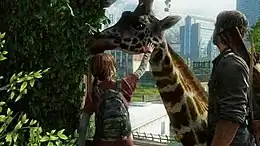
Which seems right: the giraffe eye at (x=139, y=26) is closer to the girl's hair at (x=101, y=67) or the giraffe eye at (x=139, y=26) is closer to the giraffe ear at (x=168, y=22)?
the giraffe ear at (x=168, y=22)

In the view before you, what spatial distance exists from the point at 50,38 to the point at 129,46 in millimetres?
402

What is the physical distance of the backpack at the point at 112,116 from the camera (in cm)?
158

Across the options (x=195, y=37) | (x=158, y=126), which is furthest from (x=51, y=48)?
(x=158, y=126)

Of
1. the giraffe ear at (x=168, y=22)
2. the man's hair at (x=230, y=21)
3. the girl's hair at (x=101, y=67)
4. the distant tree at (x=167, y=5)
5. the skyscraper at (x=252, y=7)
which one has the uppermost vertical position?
the skyscraper at (x=252, y=7)

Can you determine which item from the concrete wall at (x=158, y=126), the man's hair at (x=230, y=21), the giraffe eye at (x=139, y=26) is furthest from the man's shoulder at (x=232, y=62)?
the concrete wall at (x=158, y=126)

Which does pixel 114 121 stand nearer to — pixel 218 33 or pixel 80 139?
pixel 80 139

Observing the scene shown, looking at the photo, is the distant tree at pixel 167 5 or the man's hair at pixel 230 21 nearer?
the man's hair at pixel 230 21

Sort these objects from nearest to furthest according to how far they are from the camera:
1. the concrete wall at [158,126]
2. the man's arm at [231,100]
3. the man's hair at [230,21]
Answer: the man's arm at [231,100]
the man's hair at [230,21]
the concrete wall at [158,126]

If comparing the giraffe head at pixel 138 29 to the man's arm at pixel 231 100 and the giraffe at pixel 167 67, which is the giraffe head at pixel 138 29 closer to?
the giraffe at pixel 167 67

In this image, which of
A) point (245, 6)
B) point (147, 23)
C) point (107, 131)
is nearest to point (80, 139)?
point (107, 131)

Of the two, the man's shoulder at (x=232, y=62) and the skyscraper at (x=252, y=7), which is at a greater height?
the skyscraper at (x=252, y=7)

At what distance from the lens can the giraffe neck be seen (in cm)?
190

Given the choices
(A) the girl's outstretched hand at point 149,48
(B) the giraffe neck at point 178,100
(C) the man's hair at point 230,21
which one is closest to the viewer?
(C) the man's hair at point 230,21

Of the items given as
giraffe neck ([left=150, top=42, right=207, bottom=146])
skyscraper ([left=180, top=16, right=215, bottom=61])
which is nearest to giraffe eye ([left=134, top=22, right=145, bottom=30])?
giraffe neck ([left=150, top=42, right=207, bottom=146])
